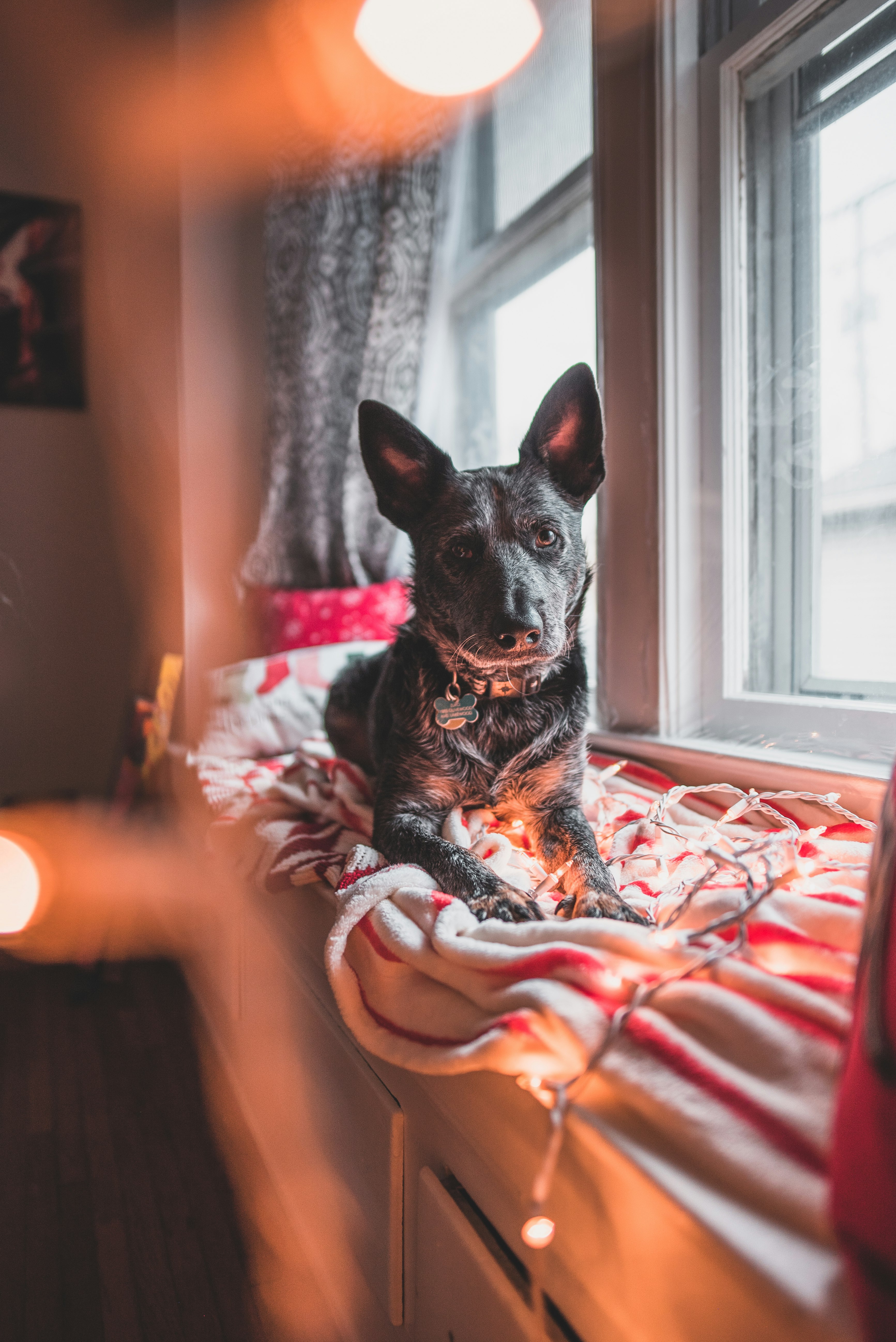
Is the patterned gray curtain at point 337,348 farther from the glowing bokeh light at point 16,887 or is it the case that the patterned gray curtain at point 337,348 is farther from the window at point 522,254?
the glowing bokeh light at point 16,887

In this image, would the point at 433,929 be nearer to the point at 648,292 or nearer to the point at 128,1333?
the point at 128,1333

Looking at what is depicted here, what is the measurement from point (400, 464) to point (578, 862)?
660 mm

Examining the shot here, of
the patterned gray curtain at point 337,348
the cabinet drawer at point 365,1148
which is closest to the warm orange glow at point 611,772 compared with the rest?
the cabinet drawer at point 365,1148

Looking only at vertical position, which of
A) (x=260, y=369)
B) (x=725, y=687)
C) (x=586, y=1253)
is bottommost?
(x=586, y=1253)

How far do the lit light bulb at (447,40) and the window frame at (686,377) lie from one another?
586 millimetres

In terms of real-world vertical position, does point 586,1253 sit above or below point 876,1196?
below

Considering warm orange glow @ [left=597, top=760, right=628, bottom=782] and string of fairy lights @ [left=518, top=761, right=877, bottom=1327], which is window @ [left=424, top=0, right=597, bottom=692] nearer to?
warm orange glow @ [left=597, top=760, right=628, bottom=782]

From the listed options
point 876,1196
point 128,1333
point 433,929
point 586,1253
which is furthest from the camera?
point 128,1333

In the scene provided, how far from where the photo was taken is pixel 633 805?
116cm

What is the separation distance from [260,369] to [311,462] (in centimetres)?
52

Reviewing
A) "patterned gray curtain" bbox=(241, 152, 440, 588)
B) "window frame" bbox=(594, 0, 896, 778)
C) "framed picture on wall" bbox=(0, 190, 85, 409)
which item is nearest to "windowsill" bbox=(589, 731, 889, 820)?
"window frame" bbox=(594, 0, 896, 778)

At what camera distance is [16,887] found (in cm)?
204

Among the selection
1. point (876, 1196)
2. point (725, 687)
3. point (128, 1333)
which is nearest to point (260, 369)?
point (725, 687)

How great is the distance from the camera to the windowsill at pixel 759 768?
97 cm
